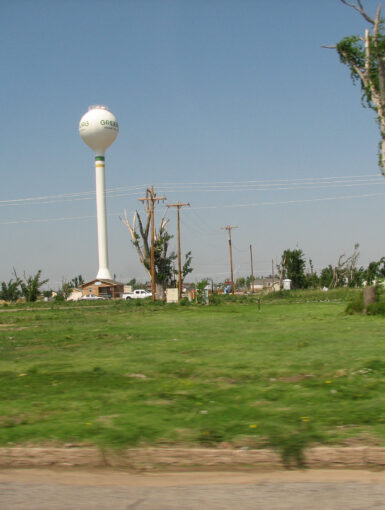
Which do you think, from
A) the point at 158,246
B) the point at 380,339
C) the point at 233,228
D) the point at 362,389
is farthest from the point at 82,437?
the point at 233,228

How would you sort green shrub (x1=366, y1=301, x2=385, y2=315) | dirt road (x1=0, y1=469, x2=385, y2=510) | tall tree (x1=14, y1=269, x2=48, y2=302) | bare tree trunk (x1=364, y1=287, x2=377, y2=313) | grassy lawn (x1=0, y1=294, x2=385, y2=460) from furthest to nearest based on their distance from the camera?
tall tree (x1=14, y1=269, x2=48, y2=302) < bare tree trunk (x1=364, y1=287, x2=377, y2=313) < green shrub (x1=366, y1=301, x2=385, y2=315) < grassy lawn (x1=0, y1=294, x2=385, y2=460) < dirt road (x1=0, y1=469, x2=385, y2=510)

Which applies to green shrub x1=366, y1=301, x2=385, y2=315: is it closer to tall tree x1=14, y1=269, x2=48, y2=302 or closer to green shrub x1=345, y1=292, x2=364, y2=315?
green shrub x1=345, y1=292, x2=364, y2=315

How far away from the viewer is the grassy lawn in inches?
227

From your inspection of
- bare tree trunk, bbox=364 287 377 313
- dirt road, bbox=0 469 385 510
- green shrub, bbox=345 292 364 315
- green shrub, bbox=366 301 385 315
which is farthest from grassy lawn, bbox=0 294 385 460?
green shrub, bbox=345 292 364 315

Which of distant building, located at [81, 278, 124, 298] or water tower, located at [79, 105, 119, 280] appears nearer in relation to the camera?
distant building, located at [81, 278, 124, 298]

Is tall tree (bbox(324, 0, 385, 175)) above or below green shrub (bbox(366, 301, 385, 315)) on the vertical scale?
above

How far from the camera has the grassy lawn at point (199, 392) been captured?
5758 millimetres

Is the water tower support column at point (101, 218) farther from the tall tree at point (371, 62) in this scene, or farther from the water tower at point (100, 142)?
the tall tree at point (371, 62)

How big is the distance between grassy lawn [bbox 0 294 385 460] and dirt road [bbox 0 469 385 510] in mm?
386

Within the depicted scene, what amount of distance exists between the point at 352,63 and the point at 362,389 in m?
22.9

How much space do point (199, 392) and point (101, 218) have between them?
8305 centimetres

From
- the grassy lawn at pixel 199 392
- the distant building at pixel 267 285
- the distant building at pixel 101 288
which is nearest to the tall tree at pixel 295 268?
the distant building at pixel 267 285

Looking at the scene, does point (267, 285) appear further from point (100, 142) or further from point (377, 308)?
point (377, 308)

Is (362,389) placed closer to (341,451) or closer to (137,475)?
(341,451)
